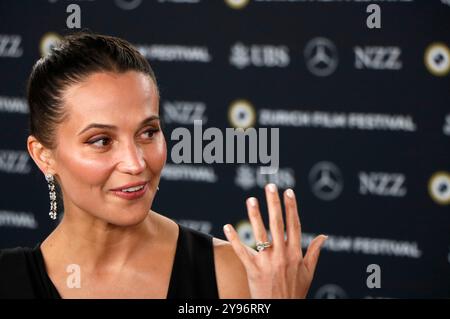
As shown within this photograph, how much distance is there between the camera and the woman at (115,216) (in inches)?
52.2

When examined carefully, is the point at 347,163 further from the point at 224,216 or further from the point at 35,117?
the point at 35,117

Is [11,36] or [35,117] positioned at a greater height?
[11,36]

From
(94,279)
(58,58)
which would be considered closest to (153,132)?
(58,58)

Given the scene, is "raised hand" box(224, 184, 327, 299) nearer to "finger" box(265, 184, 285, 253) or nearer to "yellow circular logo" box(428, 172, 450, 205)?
"finger" box(265, 184, 285, 253)

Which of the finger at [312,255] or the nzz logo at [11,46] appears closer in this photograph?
the finger at [312,255]

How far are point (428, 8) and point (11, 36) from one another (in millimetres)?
1919

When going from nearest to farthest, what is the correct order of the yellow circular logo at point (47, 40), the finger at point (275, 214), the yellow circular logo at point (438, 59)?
the finger at point (275, 214) → the yellow circular logo at point (438, 59) → the yellow circular logo at point (47, 40)

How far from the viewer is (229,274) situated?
159 centimetres

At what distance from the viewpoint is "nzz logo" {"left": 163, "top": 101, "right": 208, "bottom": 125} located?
3.10 m

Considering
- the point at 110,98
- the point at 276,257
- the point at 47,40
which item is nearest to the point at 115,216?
the point at 110,98

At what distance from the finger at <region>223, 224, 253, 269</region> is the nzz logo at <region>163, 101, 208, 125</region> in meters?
1.81

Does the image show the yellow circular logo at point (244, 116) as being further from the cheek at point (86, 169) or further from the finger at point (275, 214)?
the finger at point (275, 214)

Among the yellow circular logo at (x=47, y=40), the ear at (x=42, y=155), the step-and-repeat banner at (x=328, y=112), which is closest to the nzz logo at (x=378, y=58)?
the step-and-repeat banner at (x=328, y=112)

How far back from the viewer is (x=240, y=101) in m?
3.05
